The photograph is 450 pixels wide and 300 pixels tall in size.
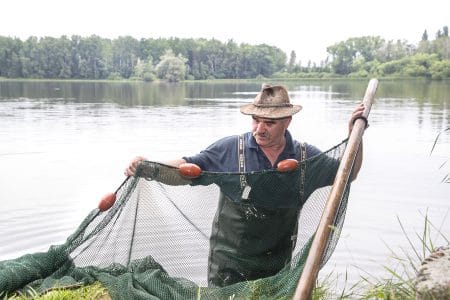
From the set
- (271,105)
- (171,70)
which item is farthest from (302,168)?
(171,70)

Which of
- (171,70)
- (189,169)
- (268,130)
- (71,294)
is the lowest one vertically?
(71,294)

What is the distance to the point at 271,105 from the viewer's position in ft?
12.9

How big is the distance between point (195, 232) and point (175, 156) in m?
13.0

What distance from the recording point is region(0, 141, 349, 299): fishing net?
3623 mm

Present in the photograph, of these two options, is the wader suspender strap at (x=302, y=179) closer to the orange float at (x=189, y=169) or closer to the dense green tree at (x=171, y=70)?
the orange float at (x=189, y=169)

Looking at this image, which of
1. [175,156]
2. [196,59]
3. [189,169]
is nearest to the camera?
[189,169]

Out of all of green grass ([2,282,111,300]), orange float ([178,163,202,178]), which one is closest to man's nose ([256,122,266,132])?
orange float ([178,163,202,178])

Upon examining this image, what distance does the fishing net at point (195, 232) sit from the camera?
11.9 feet

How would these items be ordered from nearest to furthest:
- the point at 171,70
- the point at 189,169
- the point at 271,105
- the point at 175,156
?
1. the point at 189,169
2. the point at 271,105
3. the point at 175,156
4. the point at 171,70

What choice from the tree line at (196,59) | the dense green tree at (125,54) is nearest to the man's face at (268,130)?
the tree line at (196,59)

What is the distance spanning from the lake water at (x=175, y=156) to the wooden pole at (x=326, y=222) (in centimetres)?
121

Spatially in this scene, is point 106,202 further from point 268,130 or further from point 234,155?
point 268,130

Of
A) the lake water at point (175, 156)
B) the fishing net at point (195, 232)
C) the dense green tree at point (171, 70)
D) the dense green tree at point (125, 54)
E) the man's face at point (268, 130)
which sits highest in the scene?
the dense green tree at point (125, 54)

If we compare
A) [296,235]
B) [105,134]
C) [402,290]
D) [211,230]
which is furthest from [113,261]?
[105,134]
